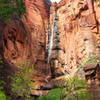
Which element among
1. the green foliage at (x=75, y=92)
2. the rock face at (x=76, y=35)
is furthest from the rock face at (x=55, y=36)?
the green foliage at (x=75, y=92)

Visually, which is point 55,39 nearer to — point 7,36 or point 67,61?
point 67,61

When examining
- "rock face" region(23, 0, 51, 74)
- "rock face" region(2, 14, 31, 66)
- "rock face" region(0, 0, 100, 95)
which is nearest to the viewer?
"rock face" region(2, 14, 31, 66)

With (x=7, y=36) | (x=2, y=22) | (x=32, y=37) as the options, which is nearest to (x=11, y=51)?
(x=7, y=36)

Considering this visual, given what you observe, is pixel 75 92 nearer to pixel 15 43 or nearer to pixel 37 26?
pixel 15 43

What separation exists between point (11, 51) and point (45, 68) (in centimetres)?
662

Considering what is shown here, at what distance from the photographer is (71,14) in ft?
78.2

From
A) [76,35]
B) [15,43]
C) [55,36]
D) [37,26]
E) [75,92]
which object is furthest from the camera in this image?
[55,36]

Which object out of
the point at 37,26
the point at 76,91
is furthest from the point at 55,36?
the point at 76,91

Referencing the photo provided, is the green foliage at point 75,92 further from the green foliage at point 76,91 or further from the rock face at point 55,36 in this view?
the rock face at point 55,36

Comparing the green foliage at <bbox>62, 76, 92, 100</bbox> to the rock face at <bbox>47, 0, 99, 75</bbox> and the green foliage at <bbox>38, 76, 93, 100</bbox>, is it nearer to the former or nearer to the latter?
the green foliage at <bbox>38, 76, 93, 100</bbox>

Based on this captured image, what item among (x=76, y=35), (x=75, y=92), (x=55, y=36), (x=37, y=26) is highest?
(x=37, y=26)

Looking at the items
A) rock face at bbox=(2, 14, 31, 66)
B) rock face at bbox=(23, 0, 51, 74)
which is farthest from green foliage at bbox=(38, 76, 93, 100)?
rock face at bbox=(23, 0, 51, 74)

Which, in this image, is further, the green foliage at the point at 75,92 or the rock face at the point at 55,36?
the rock face at the point at 55,36

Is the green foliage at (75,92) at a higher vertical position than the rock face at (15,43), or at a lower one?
lower
